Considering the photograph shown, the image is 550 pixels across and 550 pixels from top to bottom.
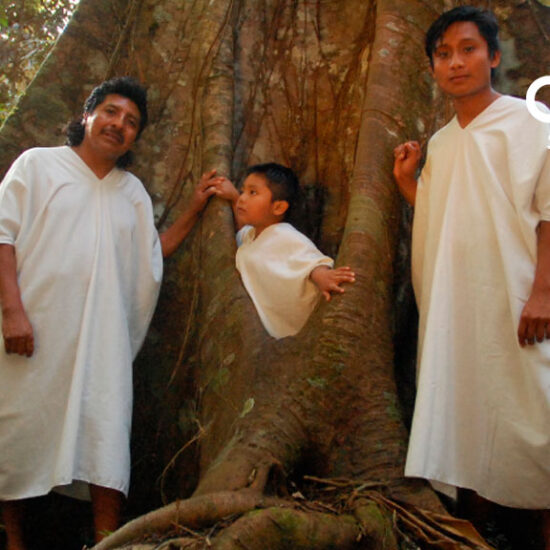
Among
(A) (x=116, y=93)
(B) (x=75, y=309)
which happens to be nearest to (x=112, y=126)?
(A) (x=116, y=93)

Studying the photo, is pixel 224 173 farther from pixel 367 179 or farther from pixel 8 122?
pixel 8 122

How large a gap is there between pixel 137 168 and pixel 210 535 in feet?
9.36

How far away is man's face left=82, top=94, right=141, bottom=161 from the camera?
3.73 metres

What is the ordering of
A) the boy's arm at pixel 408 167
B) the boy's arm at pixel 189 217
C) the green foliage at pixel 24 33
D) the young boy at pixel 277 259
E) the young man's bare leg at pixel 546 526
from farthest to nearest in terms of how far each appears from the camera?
the green foliage at pixel 24 33 → the boy's arm at pixel 189 217 → the boy's arm at pixel 408 167 → the young boy at pixel 277 259 → the young man's bare leg at pixel 546 526

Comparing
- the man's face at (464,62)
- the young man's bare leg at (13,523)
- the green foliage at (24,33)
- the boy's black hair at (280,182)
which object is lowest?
the young man's bare leg at (13,523)

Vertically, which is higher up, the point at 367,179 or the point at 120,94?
the point at 120,94

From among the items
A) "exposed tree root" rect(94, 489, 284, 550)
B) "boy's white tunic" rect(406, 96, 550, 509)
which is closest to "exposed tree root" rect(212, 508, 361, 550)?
"exposed tree root" rect(94, 489, 284, 550)

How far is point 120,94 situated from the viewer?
386 cm

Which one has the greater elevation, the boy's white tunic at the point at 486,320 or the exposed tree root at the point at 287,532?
the boy's white tunic at the point at 486,320

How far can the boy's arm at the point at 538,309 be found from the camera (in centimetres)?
270

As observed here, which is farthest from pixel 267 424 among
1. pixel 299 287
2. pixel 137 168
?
pixel 137 168

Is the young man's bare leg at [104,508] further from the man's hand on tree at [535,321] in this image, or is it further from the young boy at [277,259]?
the man's hand on tree at [535,321]

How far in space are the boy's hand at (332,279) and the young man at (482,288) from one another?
1.17 ft

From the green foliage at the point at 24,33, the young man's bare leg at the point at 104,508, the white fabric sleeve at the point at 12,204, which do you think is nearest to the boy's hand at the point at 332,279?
the young man's bare leg at the point at 104,508
